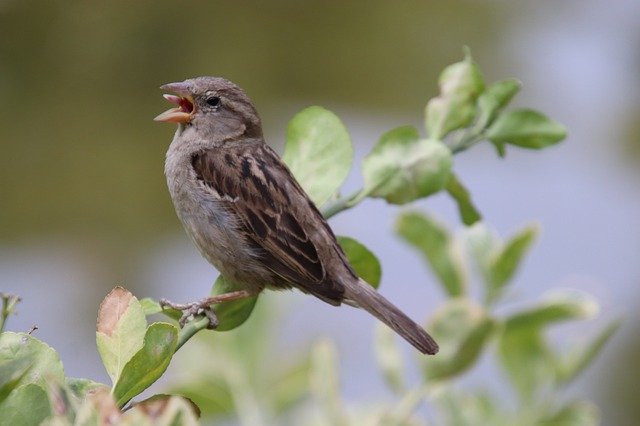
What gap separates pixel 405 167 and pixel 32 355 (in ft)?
1.80

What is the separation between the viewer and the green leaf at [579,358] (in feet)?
5.11

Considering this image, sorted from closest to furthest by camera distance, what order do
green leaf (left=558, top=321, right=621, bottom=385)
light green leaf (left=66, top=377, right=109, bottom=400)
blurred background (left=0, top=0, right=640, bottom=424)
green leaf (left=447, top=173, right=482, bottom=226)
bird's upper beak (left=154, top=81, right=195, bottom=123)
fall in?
light green leaf (left=66, top=377, right=109, bottom=400) < green leaf (left=447, top=173, right=482, bottom=226) < green leaf (left=558, top=321, right=621, bottom=385) < bird's upper beak (left=154, top=81, right=195, bottom=123) < blurred background (left=0, top=0, right=640, bottom=424)

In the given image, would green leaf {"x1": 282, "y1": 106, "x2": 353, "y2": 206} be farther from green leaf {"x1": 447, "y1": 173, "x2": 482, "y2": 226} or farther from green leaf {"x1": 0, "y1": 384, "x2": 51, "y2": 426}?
green leaf {"x1": 0, "y1": 384, "x2": 51, "y2": 426}

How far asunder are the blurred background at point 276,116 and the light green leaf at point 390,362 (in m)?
2.87

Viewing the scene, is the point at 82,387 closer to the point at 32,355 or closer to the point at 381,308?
the point at 32,355

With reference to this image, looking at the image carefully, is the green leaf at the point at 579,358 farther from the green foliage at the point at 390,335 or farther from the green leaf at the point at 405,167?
the green leaf at the point at 405,167

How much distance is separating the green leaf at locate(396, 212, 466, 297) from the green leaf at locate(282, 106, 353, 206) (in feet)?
0.74

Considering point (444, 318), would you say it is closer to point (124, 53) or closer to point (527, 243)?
point (527, 243)

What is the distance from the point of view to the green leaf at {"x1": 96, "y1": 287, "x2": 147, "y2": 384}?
96 centimetres

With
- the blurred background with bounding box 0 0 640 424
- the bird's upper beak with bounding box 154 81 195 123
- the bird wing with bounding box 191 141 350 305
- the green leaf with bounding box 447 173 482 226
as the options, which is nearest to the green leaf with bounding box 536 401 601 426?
the green leaf with bounding box 447 173 482 226

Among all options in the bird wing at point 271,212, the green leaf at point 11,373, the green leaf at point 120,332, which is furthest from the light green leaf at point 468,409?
the green leaf at point 11,373

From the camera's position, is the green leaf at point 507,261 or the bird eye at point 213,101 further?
the bird eye at point 213,101

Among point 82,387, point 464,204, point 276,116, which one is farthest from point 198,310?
point 276,116

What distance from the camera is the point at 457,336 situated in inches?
57.4
